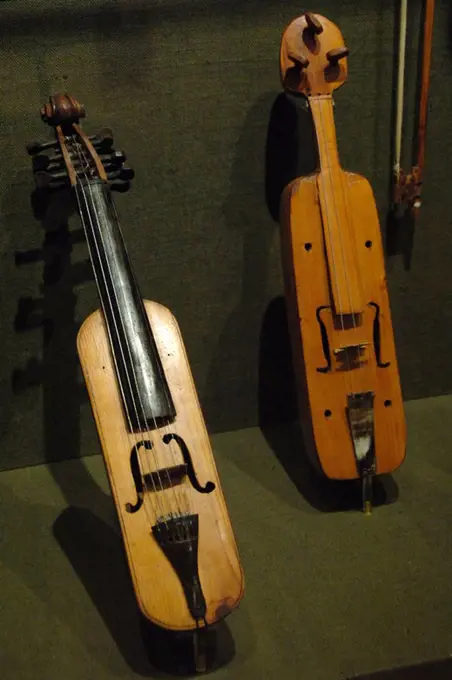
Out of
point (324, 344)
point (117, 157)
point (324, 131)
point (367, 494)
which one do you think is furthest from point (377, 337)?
point (117, 157)

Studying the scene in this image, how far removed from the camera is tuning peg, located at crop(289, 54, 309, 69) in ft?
4.90

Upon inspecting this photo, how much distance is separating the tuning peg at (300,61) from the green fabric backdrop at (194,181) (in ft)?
0.45

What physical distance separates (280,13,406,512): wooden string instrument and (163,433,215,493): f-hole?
36 centimetres

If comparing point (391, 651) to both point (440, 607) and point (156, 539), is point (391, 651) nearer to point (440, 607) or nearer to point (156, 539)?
point (440, 607)

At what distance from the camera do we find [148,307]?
133 cm

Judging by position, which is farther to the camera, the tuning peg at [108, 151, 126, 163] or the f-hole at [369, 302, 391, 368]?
Result: the f-hole at [369, 302, 391, 368]

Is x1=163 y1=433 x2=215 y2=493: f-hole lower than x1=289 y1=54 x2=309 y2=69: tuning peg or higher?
lower

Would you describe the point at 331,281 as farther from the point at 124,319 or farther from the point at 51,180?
the point at 51,180

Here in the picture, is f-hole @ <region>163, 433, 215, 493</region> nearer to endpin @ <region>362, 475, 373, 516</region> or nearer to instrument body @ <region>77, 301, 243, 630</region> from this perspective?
instrument body @ <region>77, 301, 243, 630</region>

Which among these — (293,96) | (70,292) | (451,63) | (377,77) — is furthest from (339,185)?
(70,292)

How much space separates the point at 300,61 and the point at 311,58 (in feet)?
0.12

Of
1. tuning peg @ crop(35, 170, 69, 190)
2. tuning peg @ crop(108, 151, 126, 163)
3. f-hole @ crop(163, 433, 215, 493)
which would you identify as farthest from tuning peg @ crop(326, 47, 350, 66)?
f-hole @ crop(163, 433, 215, 493)

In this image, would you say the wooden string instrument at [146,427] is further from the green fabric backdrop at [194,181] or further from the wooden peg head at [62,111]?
the green fabric backdrop at [194,181]

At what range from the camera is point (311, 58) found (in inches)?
59.7
